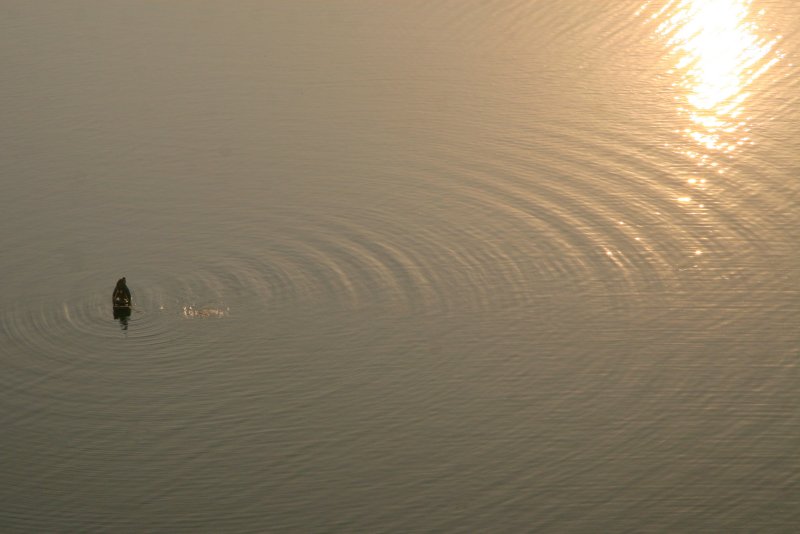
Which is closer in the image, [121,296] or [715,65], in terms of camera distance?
[121,296]

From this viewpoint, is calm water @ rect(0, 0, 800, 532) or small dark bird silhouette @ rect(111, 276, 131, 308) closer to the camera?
calm water @ rect(0, 0, 800, 532)

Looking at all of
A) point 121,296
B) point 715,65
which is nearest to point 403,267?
point 121,296

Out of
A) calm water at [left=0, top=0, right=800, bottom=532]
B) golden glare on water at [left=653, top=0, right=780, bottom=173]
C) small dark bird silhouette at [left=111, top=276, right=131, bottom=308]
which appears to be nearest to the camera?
calm water at [left=0, top=0, right=800, bottom=532]

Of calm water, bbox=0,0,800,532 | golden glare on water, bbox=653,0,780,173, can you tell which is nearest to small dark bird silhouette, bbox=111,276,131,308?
calm water, bbox=0,0,800,532

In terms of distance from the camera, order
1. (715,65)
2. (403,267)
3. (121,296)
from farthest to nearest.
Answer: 1. (715,65)
2. (403,267)
3. (121,296)

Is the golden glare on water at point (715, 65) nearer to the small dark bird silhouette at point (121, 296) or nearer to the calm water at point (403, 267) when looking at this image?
the calm water at point (403, 267)

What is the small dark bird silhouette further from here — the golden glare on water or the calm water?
the golden glare on water

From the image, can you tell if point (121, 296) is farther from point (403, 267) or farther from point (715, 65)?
point (715, 65)
